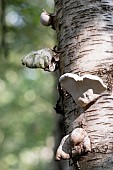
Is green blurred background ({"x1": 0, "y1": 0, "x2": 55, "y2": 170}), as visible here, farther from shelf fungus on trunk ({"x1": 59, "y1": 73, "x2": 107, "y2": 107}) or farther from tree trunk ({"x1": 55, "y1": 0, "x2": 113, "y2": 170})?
shelf fungus on trunk ({"x1": 59, "y1": 73, "x2": 107, "y2": 107})

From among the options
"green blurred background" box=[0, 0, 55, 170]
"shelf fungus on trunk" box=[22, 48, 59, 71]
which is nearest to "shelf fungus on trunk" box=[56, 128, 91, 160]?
"shelf fungus on trunk" box=[22, 48, 59, 71]

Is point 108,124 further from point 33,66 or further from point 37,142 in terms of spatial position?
point 37,142

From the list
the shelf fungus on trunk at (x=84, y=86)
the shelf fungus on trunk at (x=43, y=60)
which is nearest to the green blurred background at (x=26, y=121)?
the shelf fungus on trunk at (x=43, y=60)

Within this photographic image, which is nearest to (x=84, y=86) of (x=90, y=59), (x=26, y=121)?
(x=90, y=59)

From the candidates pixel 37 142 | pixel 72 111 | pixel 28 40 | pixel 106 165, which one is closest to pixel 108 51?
pixel 72 111

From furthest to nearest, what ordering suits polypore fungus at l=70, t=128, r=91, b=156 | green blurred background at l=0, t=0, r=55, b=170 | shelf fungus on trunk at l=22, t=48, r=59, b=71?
green blurred background at l=0, t=0, r=55, b=170, shelf fungus on trunk at l=22, t=48, r=59, b=71, polypore fungus at l=70, t=128, r=91, b=156

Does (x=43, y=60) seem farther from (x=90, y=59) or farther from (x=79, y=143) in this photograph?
(x=79, y=143)
